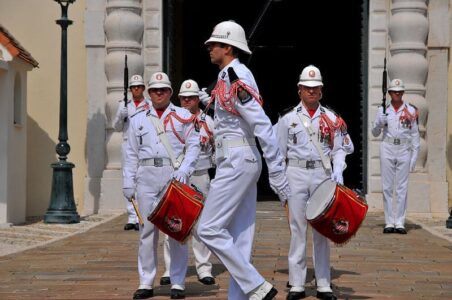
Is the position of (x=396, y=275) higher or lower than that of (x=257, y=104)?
lower

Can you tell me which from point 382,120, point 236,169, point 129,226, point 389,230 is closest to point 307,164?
point 236,169

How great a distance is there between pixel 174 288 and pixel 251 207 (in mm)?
1726

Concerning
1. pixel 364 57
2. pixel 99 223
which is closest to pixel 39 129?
pixel 99 223

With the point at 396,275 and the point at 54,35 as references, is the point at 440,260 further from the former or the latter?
the point at 54,35

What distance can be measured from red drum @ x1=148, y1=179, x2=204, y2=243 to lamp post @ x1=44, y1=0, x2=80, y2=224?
27.3 ft

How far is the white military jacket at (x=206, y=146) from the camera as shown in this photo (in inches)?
480

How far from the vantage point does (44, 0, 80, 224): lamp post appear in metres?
18.4

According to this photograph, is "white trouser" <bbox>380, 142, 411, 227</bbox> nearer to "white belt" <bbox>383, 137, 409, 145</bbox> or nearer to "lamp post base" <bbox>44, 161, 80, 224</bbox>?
"white belt" <bbox>383, 137, 409, 145</bbox>

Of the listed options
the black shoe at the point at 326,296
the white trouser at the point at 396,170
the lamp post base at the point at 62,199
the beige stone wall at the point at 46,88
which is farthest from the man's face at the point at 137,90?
the black shoe at the point at 326,296

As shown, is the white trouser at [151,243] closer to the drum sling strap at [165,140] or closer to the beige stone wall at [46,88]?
the drum sling strap at [165,140]

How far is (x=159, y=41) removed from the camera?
20.7 meters

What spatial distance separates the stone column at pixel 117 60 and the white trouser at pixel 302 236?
956cm

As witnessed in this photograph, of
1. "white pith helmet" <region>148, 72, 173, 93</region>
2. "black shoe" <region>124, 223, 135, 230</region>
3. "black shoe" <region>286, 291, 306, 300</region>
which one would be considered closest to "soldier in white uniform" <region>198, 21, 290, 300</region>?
"black shoe" <region>286, 291, 306, 300</region>

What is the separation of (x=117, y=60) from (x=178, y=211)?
1036 cm
